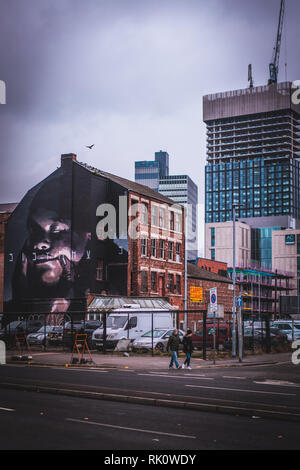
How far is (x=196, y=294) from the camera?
2601 inches

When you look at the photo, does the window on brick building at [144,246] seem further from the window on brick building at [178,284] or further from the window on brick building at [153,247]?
the window on brick building at [178,284]

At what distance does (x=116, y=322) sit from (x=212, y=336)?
633 centimetres

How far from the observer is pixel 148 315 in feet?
125

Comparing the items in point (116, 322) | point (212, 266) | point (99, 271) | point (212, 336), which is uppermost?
point (212, 266)

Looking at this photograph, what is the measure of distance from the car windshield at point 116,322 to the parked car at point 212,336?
477 cm

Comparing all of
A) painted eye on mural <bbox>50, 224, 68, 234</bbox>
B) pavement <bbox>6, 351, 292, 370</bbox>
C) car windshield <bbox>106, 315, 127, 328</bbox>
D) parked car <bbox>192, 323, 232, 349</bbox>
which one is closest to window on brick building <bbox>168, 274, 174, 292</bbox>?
painted eye on mural <bbox>50, 224, 68, 234</bbox>

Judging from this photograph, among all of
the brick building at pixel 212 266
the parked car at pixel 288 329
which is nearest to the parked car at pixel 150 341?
the parked car at pixel 288 329

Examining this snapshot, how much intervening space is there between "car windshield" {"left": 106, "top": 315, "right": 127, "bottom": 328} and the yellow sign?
28.1 m

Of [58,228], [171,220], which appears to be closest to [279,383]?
[58,228]

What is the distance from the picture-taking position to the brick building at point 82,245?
55.0 m

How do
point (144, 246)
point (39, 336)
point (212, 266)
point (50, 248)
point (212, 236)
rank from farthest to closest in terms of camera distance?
point (212, 236)
point (212, 266)
point (144, 246)
point (50, 248)
point (39, 336)

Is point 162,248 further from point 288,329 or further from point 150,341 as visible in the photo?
point 150,341

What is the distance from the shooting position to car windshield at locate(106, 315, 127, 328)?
122 feet

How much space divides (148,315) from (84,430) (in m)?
28.0
